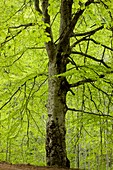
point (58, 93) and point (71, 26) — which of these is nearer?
point (71, 26)

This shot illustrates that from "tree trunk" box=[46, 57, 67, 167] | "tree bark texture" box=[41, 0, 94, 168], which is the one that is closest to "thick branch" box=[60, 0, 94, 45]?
"tree bark texture" box=[41, 0, 94, 168]

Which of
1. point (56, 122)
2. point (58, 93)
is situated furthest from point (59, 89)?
point (56, 122)

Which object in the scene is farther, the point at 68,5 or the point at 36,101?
the point at 36,101

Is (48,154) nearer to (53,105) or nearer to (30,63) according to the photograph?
(53,105)

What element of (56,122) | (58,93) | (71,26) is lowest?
(56,122)

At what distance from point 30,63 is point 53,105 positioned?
4.20 metres

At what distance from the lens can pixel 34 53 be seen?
10281mm

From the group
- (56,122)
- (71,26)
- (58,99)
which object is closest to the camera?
(71,26)

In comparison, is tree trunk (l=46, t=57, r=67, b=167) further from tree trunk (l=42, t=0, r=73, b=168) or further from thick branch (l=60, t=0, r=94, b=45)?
thick branch (l=60, t=0, r=94, b=45)

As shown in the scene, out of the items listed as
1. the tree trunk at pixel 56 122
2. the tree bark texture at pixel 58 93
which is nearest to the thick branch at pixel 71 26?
the tree bark texture at pixel 58 93

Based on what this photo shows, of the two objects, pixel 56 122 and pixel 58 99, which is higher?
pixel 58 99

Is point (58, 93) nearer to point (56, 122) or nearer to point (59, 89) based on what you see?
point (59, 89)

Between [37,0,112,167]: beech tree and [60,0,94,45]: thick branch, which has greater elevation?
[60,0,94,45]: thick branch

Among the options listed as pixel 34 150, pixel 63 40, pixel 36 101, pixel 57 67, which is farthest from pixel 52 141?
pixel 34 150
